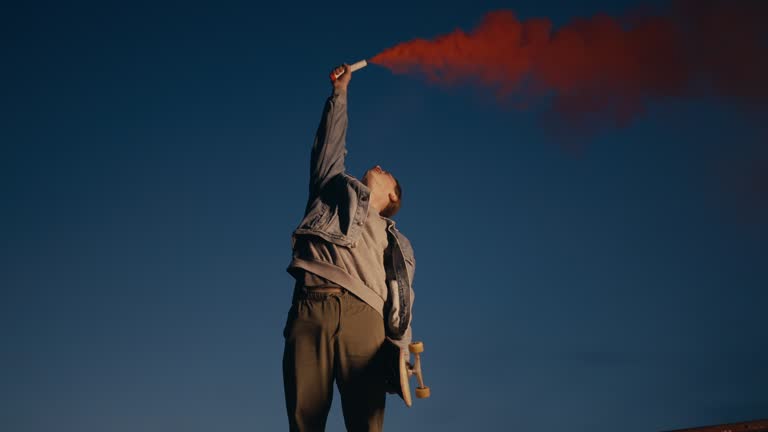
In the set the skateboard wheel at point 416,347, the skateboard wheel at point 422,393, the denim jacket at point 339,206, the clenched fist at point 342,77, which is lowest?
the skateboard wheel at point 422,393

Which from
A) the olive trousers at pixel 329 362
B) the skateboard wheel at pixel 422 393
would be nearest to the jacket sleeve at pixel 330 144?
the olive trousers at pixel 329 362

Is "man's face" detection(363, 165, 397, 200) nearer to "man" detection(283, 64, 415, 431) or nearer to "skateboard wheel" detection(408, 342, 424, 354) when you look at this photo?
"man" detection(283, 64, 415, 431)

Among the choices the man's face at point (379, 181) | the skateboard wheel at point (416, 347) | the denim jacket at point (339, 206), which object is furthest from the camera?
the man's face at point (379, 181)

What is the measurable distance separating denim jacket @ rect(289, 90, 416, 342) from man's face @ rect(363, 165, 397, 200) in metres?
0.29

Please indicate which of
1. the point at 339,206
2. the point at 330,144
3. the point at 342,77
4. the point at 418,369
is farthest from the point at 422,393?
the point at 342,77

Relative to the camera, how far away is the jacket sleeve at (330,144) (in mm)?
4043

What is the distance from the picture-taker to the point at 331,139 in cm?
406

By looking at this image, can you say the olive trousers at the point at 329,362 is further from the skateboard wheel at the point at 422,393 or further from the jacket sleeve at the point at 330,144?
the jacket sleeve at the point at 330,144

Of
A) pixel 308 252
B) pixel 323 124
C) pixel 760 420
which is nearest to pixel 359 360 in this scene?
pixel 308 252

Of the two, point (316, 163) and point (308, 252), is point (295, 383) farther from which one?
point (316, 163)

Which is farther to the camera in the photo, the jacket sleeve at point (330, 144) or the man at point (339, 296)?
the jacket sleeve at point (330, 144)

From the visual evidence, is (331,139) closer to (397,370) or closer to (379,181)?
(379,181)

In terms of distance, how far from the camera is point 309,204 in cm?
410

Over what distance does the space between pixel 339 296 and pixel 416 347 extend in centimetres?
54
